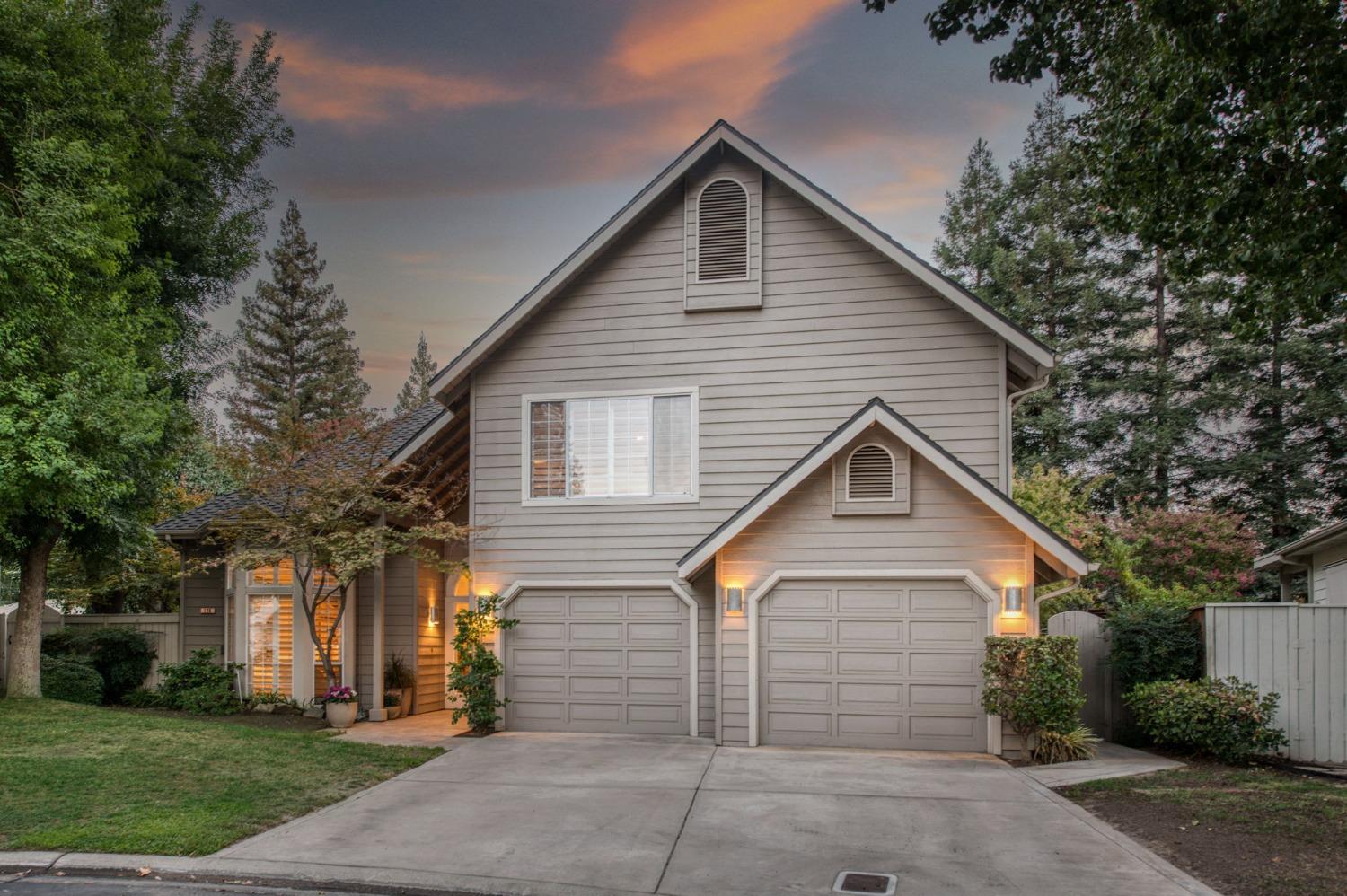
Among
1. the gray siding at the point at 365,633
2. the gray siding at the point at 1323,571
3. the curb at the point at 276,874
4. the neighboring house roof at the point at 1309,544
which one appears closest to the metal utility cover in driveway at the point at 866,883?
the curb at the point at 276,874

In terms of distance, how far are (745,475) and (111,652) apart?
37.5 ft

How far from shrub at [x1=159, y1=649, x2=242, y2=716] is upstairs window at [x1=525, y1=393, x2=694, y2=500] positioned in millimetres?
6122

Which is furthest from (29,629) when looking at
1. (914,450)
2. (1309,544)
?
(1309,544)

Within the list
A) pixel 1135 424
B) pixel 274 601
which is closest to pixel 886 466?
pixel 274 601

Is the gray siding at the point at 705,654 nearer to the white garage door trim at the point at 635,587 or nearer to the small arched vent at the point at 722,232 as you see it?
the white garage door trim at the point at 635,587

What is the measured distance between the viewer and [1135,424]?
24938 mm

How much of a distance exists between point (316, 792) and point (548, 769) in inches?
94.9

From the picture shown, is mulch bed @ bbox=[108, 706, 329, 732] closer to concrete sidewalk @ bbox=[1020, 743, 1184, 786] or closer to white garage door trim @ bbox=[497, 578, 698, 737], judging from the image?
white garage door trim @ bbox=[497, 578, 698, 737]

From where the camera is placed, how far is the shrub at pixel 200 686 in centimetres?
1384

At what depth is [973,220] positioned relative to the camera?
2830 centimetres

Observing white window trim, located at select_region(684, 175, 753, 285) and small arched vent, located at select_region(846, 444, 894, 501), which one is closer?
small arched vent, located at select_region(846, 444, 894, 501)

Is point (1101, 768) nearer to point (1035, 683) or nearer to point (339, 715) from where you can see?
point (1035, 683)

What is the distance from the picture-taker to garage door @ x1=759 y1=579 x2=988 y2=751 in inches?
423

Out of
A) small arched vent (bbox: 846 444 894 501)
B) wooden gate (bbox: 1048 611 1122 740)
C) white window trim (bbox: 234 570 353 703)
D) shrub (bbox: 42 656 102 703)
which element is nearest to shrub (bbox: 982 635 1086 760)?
small arched vent (bbox: 846 444 894 501)
